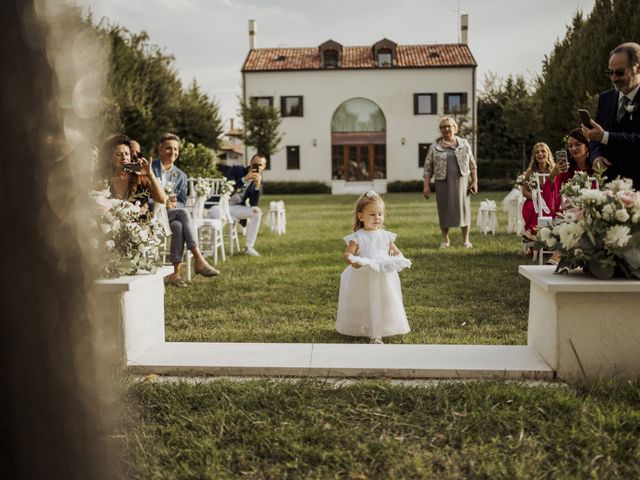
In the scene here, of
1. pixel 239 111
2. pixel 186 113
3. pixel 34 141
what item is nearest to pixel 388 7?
pixel 34 141

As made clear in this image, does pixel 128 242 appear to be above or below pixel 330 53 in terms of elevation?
below

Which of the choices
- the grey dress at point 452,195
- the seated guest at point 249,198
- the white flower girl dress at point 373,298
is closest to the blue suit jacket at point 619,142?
the white flower girl dress at point 373,298

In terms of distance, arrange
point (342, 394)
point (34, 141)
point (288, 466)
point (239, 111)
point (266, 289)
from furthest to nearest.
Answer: point (239, 111)
point (266, 289)
point (342, 394)
point (288, 466)
point (34, 141)

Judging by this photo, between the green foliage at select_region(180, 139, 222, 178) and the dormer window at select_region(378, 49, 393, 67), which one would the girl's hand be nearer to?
the green foliage at select_region(180, 139, 222, 178)

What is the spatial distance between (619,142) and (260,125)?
33957mm

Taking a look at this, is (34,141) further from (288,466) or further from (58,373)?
(288,466)

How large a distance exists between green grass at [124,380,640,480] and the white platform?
0.61ft

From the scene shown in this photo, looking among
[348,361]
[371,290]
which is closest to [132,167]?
[371,290]

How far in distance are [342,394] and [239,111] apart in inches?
1490

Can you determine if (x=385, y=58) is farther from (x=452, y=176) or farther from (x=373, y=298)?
(x=373, y=298)

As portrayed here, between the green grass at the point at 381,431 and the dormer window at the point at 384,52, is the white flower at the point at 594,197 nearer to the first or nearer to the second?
the green grass at the point at 381,431

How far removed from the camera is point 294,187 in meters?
40.5

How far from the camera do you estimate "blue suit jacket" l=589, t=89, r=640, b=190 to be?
4816 mm

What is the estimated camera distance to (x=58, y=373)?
83cm
